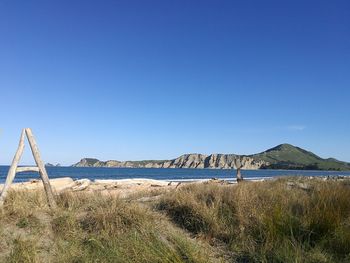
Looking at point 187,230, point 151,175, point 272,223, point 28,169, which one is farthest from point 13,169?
point 151,175

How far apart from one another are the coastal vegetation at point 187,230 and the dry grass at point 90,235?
0.02 meters

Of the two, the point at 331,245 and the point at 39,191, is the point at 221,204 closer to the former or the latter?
the point at 331,245

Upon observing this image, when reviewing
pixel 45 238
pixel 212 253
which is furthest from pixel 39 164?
pixel 212 253

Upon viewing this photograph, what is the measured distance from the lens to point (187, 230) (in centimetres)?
755

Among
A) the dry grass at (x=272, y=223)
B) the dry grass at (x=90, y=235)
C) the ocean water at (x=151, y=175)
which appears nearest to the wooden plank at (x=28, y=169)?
the dry grass at (x=90, y=235)

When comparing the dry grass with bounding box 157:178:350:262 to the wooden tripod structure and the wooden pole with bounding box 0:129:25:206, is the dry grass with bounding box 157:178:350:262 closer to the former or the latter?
the wooden tripod structure

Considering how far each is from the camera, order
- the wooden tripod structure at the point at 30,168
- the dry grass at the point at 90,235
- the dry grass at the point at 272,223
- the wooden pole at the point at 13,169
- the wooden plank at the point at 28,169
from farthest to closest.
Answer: the wooden plank at the point at 28,169 < the wooden tripod structure at the point at 30,168 < the wooden pole at the point at 13,169 < the dry grass at the point at 90,235 < the dry grass at the point at 272,223

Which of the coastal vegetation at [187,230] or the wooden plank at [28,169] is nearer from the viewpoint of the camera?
the coastal vegetation at [187,230]

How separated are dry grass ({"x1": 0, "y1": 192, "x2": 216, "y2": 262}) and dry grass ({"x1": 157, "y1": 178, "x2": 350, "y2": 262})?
57 cm

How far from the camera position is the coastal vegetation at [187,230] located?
590cm

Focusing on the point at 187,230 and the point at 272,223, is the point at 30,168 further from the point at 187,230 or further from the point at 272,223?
the point at 272,223

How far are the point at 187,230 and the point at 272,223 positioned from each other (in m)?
1.82

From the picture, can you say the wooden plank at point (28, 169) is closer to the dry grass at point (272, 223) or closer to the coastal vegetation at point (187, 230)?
the coastal vegetation at point (187, 230)

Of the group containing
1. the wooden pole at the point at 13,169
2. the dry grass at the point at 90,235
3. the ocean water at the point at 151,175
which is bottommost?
the dry grass at the point at 90,235
